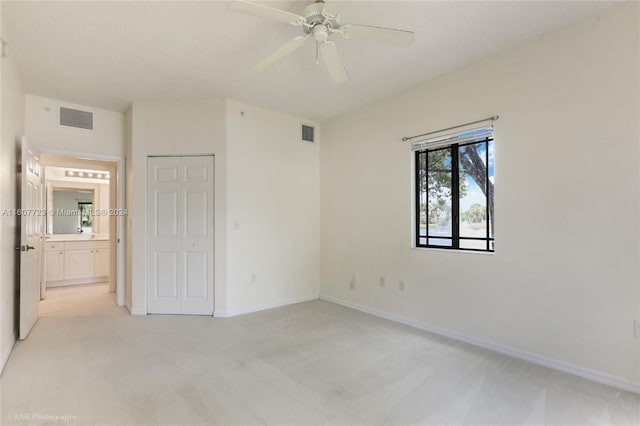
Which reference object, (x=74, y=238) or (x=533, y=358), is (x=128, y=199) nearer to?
(x=74, y=238)

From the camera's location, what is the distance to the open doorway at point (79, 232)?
4.91 metres

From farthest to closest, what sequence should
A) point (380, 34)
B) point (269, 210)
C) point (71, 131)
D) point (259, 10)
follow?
point (269, 210) < point (71, 131) < point (380, 34) < point (259, 10)

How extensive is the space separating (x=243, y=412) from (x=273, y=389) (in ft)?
0.97

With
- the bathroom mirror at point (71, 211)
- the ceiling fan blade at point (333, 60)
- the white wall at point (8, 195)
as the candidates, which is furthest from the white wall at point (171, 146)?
the bathroom mirror at point (71, 211)

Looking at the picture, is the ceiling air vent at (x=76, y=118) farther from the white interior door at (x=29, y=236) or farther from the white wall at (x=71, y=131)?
the white interior door at (x=29, y=236)

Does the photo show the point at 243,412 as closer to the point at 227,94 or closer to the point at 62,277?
the point at 227,94

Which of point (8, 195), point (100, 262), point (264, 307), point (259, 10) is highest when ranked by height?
point (259, 10)

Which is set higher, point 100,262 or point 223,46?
point 223,46

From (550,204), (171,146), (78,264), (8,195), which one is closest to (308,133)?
(171,146)

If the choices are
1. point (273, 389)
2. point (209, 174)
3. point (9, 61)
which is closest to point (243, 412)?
point (273, 389)

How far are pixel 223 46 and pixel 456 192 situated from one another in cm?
263

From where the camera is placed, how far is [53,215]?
602cm

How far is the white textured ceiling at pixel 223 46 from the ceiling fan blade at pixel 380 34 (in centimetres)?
30

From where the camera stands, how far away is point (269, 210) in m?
4.36
